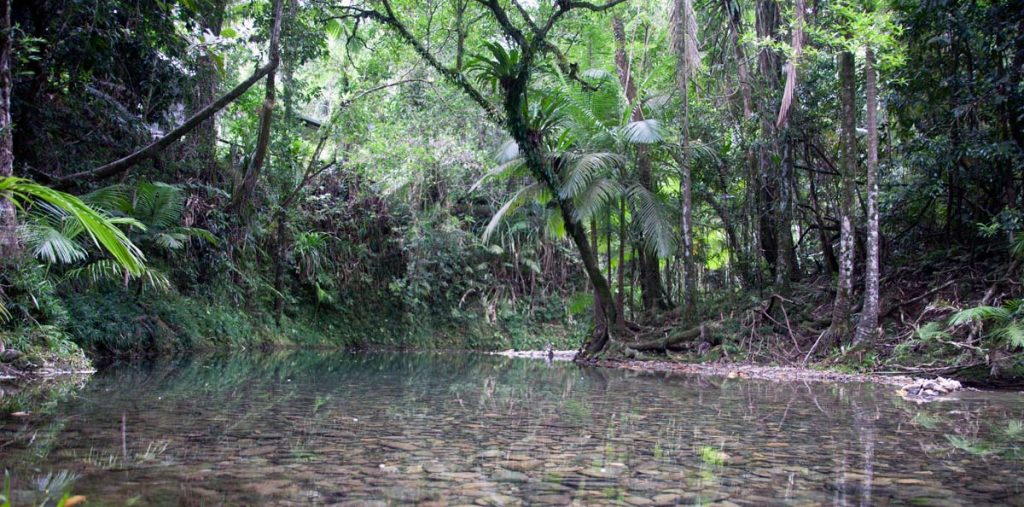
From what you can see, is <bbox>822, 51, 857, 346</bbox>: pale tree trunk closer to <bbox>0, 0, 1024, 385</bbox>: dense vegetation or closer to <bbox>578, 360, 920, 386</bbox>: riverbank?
<bbox>0, 0, 1024, 385</bbox>: dense vegetation

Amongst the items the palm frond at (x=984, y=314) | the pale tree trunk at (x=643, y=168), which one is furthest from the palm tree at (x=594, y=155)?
the palm frond at (x=984, y=314)

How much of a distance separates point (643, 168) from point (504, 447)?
9309mm

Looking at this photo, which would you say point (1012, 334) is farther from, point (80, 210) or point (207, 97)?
point (207, 97)

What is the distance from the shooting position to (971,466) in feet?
10.9

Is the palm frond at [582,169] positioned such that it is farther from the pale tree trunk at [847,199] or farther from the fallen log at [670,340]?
the pale tree trunk at [847,199]

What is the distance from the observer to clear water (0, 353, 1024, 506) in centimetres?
271

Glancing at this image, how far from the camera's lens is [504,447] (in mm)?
3744

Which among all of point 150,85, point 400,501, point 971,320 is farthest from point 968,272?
point 150,85

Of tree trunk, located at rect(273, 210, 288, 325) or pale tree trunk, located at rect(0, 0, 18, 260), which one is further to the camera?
tree trunk, located at rect(273, 210, 288, 325)

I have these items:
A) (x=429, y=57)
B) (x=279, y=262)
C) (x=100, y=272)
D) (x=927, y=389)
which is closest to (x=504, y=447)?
(x=927, y=389)

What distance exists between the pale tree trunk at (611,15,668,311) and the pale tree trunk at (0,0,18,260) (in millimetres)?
8421

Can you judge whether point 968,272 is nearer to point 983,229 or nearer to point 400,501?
point 983,229

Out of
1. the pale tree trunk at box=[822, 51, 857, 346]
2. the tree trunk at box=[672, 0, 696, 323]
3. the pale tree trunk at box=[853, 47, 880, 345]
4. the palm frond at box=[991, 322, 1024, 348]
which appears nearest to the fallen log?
the tree trunk at box=[672, 0, 696, 323]

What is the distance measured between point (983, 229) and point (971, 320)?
143 cm
